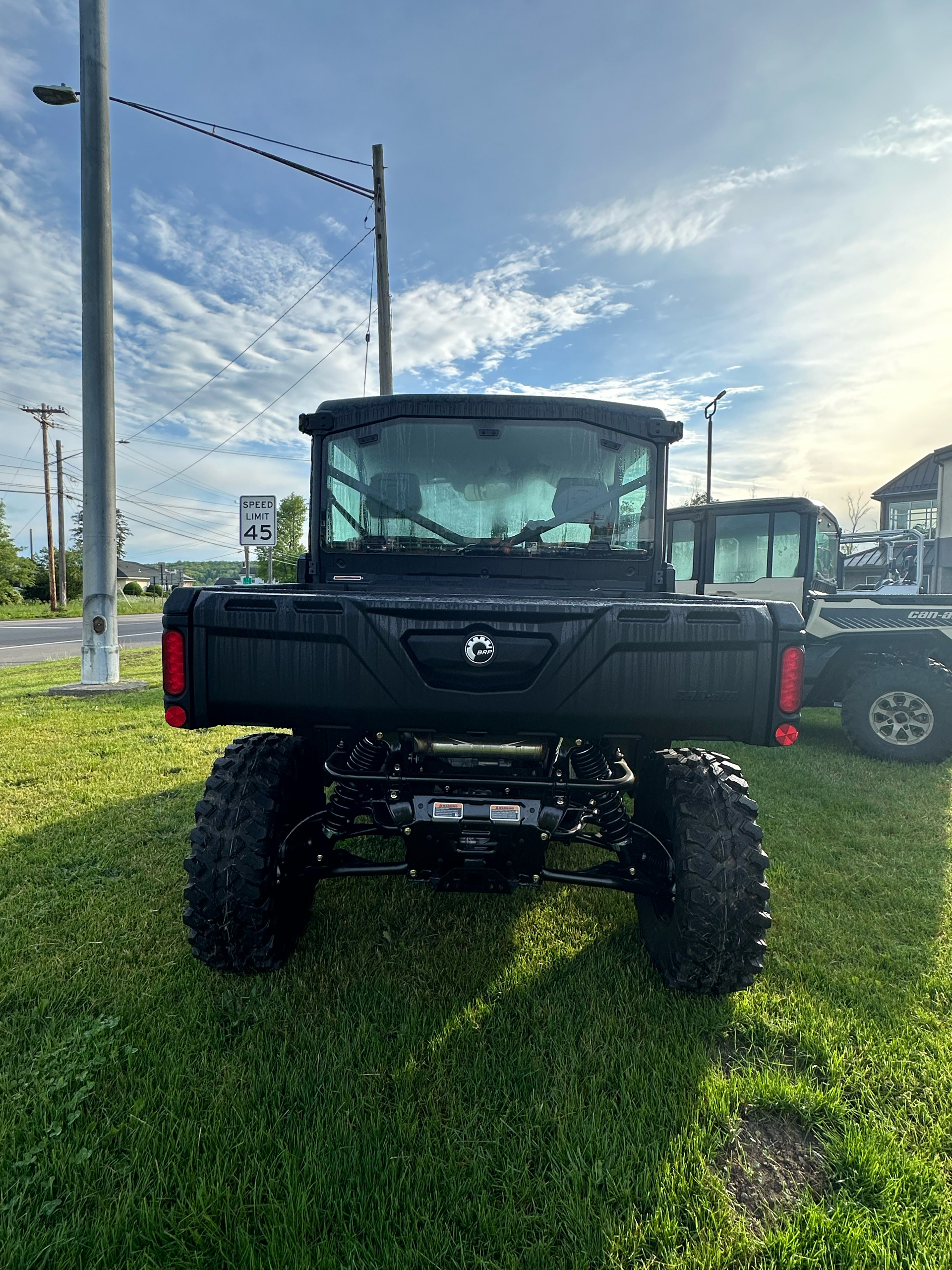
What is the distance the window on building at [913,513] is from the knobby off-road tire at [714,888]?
1290 inches

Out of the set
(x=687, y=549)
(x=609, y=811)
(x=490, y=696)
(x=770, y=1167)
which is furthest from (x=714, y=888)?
(x=687, y=549)

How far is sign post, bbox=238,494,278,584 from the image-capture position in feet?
33.6

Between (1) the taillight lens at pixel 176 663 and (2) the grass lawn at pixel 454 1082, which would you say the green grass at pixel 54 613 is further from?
(1) the taillight lens at pixel 176 663

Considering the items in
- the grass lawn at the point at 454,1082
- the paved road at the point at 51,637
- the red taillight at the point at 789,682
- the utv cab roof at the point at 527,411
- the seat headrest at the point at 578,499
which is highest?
the utv cab roof at the point at 527,411

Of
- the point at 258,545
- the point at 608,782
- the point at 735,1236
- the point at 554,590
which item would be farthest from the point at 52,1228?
the point at 258,545

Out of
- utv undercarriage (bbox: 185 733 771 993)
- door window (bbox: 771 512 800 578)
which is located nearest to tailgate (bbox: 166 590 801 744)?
utv undercarriage (bbox: 185 733 771 993)

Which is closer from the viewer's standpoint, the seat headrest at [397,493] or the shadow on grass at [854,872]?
the shadow on grass at [854,872]

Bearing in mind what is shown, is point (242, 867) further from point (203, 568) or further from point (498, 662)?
point (203, 568)

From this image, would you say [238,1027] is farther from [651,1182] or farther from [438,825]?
[651,1182]

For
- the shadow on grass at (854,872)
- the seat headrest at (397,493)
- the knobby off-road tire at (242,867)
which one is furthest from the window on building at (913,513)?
the knobby off-road tire at (242,867)

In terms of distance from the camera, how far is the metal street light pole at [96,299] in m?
8.48

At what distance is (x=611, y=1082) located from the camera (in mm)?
2047

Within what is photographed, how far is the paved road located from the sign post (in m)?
1.85

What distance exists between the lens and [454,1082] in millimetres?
2020
